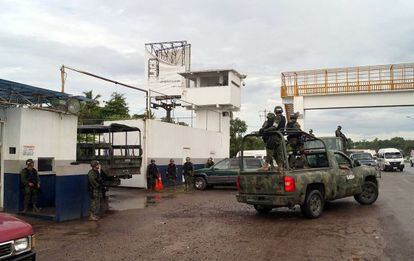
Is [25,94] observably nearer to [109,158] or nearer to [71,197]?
[71,197]

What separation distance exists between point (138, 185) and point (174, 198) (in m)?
4.98

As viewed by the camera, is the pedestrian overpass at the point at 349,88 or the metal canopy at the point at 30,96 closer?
the metal canopy at the point at 30,96

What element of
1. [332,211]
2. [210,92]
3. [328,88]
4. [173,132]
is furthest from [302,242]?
[210,92]

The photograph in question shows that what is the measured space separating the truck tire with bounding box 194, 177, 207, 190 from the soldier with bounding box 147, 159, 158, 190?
1.98m

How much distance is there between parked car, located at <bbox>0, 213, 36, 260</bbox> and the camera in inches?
185

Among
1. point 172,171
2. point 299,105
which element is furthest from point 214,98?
point 172,171

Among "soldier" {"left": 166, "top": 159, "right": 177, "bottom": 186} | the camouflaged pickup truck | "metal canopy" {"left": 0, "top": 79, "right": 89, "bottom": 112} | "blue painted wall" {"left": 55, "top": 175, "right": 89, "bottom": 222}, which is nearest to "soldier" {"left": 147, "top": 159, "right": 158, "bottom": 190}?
"soldier" {"left": 166, "top": 159, "right": 177, "bottom": 186}

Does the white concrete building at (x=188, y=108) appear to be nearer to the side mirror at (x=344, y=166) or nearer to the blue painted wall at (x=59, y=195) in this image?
the blue painted wall at (x=59, y=195)

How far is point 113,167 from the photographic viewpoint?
15.1m

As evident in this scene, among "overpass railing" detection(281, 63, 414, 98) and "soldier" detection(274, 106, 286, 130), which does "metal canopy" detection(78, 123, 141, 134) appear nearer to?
"soldier" detection(274, 106, 286, 130)

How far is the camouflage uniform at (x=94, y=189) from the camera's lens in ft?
37.4

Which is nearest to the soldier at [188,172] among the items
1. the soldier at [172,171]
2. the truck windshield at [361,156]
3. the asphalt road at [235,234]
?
the soldier at [172,171]

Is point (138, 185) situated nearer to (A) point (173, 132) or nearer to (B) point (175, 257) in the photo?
(A) point (173, 132)

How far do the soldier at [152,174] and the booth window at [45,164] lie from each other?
743 centimetres
